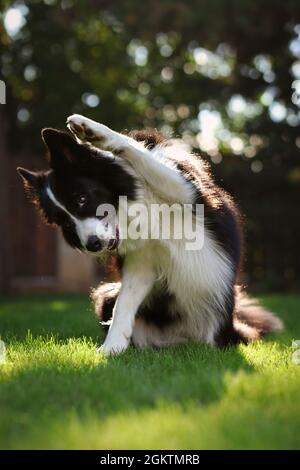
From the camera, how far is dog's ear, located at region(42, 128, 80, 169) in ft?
12.8

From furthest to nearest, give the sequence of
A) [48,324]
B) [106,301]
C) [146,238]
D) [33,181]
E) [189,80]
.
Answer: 1. [189,80]
2. [48,324]
3. [106,301]
4. [33,181]
5. [146,238]

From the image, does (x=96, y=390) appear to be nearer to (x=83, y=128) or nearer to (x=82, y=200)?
(x=82, y=200)

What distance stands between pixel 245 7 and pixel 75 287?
20.1 feet

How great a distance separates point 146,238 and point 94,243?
0.38 m

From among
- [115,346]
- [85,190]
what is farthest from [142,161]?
[115,346]

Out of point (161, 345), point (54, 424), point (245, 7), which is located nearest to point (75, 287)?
point (245, 7)

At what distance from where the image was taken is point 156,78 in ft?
47.2

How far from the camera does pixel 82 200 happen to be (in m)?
4.05

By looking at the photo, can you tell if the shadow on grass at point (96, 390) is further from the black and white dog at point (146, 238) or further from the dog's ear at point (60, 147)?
the dog's ear at point (60, 147)

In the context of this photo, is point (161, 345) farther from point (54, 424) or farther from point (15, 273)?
point (15, 273)

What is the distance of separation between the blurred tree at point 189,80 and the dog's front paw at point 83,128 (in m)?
7.94

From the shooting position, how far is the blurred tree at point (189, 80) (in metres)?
12.0

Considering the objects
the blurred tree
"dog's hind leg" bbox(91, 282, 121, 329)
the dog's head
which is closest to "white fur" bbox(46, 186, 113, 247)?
the dog's head

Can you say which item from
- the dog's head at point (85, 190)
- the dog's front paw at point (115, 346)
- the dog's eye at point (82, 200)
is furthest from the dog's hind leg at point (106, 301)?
the dog's eye at point (82, 200)
